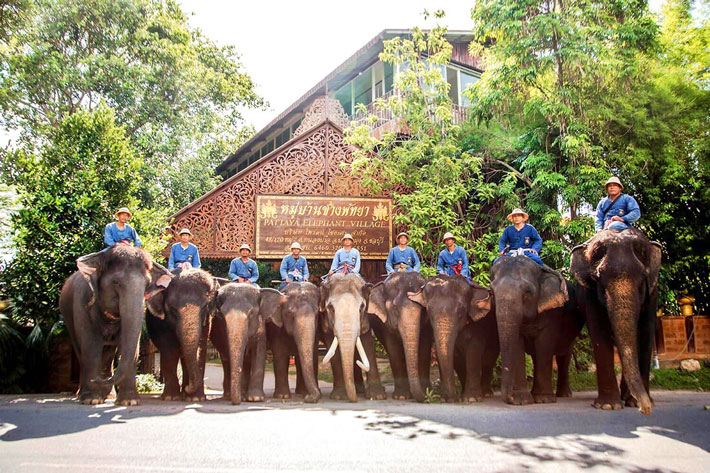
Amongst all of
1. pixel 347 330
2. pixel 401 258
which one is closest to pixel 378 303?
pixel 347 330

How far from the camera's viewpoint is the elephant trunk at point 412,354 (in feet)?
26.4

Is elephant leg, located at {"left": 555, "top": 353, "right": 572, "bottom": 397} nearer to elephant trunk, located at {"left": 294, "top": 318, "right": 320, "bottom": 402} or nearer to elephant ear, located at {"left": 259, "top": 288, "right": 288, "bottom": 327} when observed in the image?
elephant trunk, located at {"left": 294, "top": 318, "right": 320, "bottom": 402}

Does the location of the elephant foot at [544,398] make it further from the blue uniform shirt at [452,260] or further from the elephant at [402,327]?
the blue uniform shirt at [452,260]

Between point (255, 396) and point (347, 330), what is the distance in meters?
1.55

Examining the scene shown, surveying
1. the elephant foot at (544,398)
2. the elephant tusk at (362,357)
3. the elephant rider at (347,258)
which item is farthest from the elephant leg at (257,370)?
the elephant foot at (544,398)

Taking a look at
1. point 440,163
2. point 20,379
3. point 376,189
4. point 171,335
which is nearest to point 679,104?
point 440,163

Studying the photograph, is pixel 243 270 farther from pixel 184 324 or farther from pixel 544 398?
pixel 544 398

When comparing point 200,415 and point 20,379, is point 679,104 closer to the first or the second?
point 200,415

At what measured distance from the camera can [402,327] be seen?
27.8 ft

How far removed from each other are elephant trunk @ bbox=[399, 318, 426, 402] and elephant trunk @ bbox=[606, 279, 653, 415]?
264cm

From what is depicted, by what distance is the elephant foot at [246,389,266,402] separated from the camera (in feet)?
26.5

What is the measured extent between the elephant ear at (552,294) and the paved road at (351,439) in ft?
4.88

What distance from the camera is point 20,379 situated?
10.4m

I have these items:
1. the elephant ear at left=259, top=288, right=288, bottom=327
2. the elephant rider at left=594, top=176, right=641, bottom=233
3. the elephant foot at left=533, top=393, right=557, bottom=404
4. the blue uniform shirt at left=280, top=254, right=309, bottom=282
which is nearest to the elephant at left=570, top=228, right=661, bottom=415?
the elephant rider at left=594, top=176, right=641, bottom=233
